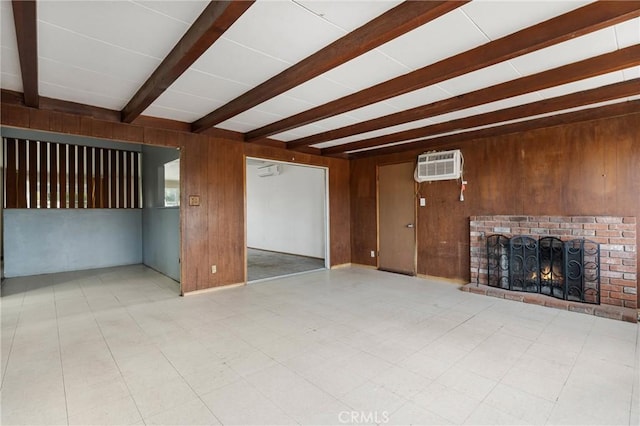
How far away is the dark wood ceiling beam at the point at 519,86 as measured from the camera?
2.41m

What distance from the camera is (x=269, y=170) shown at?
904 cm

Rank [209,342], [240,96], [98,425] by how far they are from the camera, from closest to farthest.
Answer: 1. [98,425]
2. [209,342]
3. [240,96]

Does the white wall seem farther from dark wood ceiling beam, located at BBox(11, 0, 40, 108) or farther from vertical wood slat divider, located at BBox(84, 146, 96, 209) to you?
dark wood ceiling beam, located at BBox(11, 0, 40, 108)

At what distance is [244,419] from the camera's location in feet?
5.94

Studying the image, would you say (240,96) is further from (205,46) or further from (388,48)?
(388,48)

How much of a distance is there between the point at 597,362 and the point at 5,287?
25.9 feet

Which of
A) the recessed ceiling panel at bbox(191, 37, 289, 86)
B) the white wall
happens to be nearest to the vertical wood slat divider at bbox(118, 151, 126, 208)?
the white wall

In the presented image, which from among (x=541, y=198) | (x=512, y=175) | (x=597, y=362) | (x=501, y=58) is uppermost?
(x=501, y=58)

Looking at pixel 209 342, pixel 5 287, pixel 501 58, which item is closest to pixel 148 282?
pixel 5 287

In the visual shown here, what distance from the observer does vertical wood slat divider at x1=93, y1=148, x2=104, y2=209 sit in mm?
6637

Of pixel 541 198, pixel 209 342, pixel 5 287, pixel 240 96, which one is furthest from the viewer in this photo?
pixel 5 287

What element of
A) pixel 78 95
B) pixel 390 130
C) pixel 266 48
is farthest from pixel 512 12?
pixel 78 95

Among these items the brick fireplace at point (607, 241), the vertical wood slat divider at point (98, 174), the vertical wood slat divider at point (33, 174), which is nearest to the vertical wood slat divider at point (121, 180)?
the vertical wood slat divider at point (98, 174)

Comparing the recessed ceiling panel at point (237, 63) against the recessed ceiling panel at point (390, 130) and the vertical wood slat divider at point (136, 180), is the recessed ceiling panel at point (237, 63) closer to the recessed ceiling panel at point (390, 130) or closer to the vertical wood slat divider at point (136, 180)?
the recessed ceiling panel at point (390, 130)
